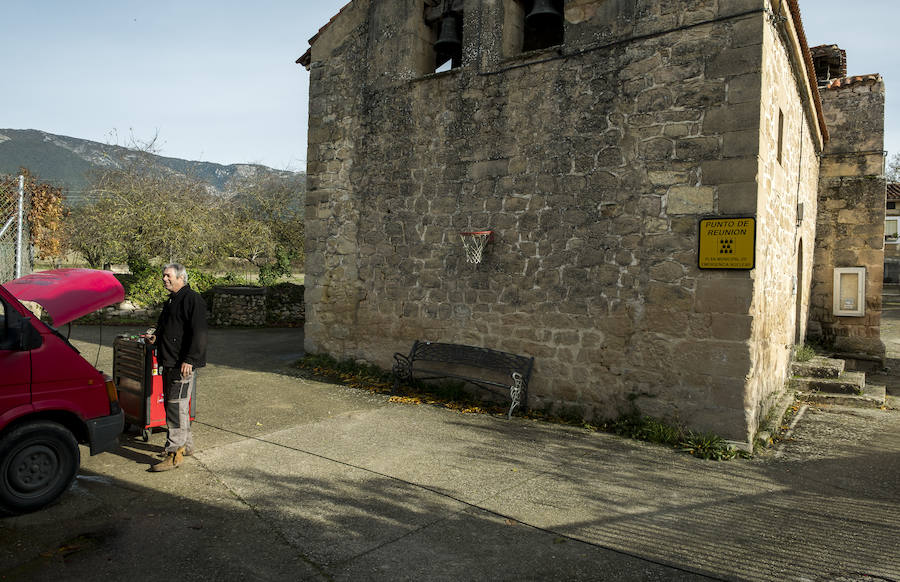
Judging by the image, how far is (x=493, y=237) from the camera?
288 inches

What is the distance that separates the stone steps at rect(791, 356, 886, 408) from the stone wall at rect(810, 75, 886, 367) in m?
3.07

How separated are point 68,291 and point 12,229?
2.98 m

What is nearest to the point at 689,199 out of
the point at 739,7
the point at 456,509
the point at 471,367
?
the point at 739,7

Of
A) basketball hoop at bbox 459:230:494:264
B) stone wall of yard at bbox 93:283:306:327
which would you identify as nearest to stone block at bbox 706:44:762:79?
basketball hoop at bbox 459:230:494:264

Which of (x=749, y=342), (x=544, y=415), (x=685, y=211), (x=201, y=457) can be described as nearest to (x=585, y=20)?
(x=685, y=211)

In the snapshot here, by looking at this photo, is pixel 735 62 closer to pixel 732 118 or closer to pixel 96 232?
pixel 732 118

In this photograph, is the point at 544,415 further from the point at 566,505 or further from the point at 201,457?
the point at 201,457

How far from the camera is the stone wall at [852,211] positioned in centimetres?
1148

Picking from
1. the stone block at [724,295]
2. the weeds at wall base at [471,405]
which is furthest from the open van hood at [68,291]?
the stone block at [724,295]

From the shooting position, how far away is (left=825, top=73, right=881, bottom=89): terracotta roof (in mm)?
11391

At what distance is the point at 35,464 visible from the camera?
378 centimetres

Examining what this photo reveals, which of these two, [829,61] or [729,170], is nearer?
[729,170]

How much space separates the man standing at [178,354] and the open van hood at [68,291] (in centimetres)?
65

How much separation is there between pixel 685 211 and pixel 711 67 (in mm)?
1505
